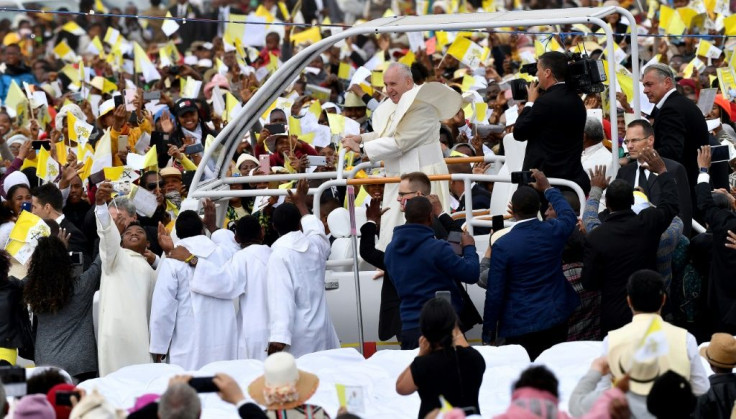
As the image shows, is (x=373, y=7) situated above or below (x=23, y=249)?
above

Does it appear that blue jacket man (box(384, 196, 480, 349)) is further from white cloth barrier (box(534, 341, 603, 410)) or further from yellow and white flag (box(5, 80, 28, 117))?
yellow and white flag (box(5, 80, 28, 117))

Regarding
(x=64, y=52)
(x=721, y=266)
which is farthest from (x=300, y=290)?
(x=64, y=52)

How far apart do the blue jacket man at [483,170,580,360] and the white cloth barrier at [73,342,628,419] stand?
48 cm

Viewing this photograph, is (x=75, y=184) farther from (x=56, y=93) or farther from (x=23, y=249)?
(x=56, y=93)

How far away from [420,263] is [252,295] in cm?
162

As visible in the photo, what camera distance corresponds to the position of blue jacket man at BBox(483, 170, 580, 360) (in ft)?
33.3

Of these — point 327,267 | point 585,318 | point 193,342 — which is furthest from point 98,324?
point 585,318

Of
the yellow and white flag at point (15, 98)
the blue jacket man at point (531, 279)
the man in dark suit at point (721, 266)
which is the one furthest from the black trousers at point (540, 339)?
the yellow and white flag at point (15, 98)

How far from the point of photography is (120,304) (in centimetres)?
1089

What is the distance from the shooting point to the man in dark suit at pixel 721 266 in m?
Result: 10.1

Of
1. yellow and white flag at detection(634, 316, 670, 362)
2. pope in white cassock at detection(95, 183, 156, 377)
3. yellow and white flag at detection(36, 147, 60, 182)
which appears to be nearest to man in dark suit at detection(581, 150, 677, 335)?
yellow and white flag at detection(634, 316, 670, 362)

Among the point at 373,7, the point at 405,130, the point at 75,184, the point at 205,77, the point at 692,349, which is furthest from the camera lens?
the point at 373,7

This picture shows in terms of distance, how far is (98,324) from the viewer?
11.0 m

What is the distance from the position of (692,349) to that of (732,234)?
7.96 feet
